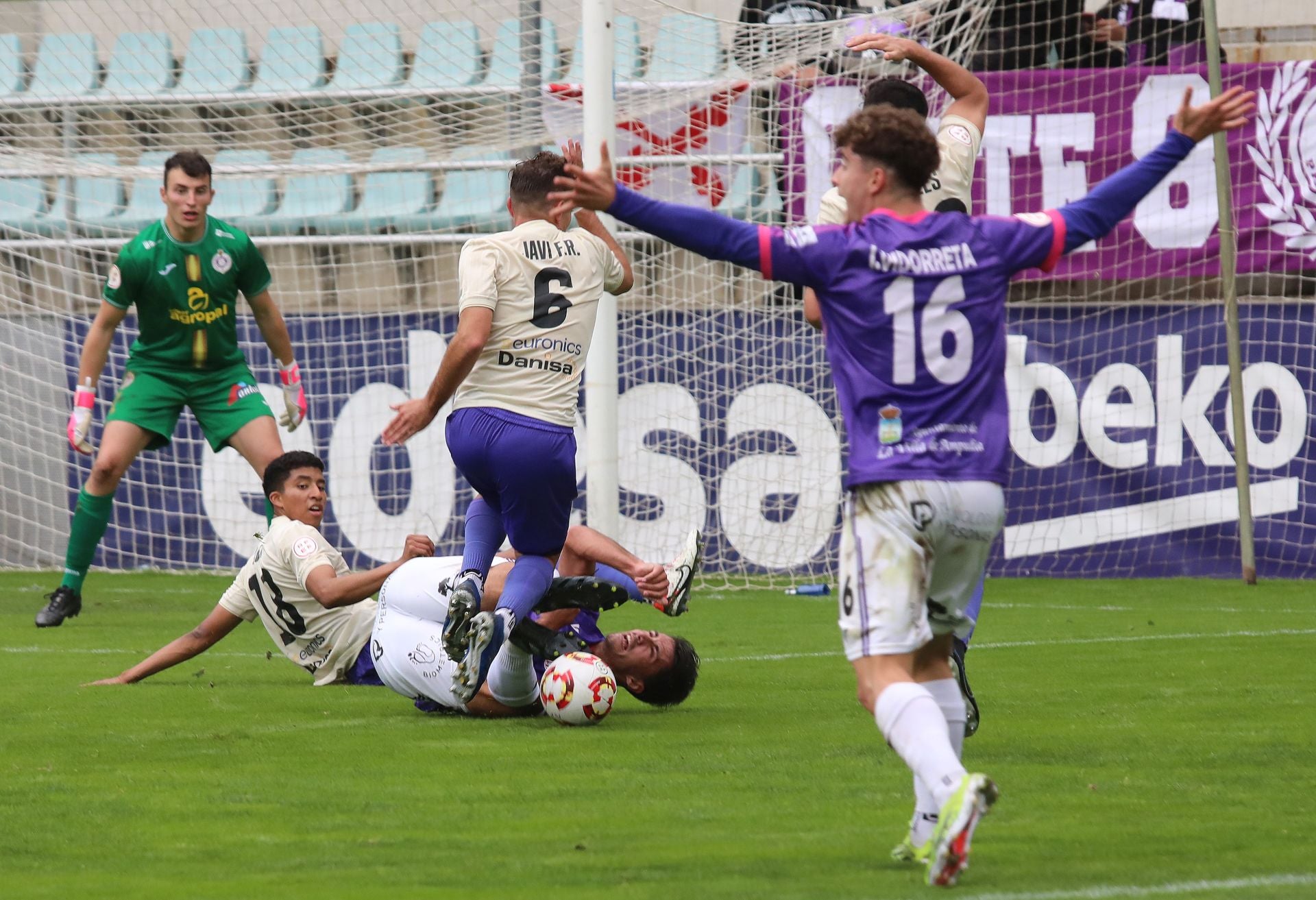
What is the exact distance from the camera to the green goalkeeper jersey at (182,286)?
9578 millimetres

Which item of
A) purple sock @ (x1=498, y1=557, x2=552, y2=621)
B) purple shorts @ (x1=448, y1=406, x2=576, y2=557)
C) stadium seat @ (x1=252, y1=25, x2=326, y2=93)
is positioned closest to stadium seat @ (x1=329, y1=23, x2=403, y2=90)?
stadium seat @ (x1=252, y1=25, x2=326, y2=93)

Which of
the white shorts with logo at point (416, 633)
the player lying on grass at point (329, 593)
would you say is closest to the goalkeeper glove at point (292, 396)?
the player lying on grass at point (329, 593)

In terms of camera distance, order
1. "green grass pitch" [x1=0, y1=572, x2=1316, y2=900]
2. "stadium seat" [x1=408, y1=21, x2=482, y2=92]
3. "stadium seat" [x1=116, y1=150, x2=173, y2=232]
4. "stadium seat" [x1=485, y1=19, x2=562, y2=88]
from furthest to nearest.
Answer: "stadium seat" [x1=116, y1=150, x2=173, y2=232]
"stadium seat" [x1=408, y1=21, x2=482, y2=92]
"stadium seat" [x1=485, y1=19, x2=562, y2=88]
"green grass pitch" [x1=0, y1=572, x2=1316, y2=900]

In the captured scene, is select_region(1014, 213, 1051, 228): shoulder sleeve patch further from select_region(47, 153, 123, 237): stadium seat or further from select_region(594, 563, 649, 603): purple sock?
select_region(47, 153, 123, 237): stadium seat

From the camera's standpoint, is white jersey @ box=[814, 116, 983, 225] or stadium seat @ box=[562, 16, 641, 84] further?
stadium seat @ box=[562, 16, 641, 84]

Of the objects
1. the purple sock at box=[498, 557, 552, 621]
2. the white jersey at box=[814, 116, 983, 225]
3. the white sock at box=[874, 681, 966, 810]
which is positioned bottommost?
the purple sock at box=[498, 557, 552, 621]

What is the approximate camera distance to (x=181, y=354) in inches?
383

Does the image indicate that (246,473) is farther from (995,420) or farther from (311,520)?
(995,420)

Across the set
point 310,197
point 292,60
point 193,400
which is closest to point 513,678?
point 193,400

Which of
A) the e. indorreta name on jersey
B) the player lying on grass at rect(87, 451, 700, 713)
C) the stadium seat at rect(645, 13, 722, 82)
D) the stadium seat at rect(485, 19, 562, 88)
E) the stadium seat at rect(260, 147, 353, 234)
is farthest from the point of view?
the stadium seat at rect(260, 147, 353, 234)

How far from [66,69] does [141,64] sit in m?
0.58

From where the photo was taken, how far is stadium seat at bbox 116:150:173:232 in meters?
14.1

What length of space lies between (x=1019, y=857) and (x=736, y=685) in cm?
340

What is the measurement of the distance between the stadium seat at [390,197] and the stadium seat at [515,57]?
3.15 feet
